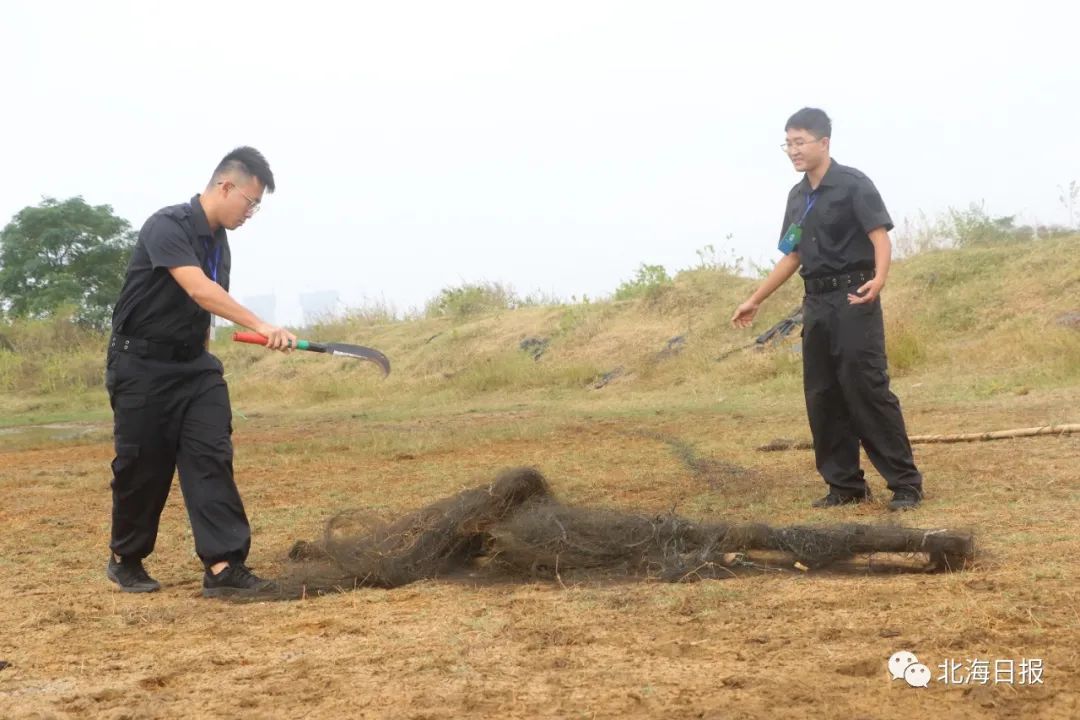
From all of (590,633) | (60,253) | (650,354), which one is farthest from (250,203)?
(60,253)

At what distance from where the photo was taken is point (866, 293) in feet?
18.9

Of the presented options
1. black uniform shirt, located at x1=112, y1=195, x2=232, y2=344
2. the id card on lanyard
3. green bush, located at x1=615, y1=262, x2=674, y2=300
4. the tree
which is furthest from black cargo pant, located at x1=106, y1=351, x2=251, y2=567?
the tree

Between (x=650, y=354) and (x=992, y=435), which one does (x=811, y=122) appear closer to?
(x=992, y=435)

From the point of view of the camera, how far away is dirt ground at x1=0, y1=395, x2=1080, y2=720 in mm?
2844

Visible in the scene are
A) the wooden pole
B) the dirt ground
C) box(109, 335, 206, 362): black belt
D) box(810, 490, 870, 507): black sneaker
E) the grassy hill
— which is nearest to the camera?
the dirt ground

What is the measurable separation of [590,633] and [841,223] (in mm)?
3163

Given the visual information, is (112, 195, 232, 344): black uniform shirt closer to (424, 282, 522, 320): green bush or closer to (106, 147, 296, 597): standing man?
(106, 147, 296, 597): standing man

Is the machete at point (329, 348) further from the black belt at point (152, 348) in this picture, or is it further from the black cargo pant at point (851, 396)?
the black cargo pant at point (851, 396)

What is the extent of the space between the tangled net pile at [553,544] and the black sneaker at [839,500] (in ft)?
5.47

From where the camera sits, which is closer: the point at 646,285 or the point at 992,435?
the point at 992,435

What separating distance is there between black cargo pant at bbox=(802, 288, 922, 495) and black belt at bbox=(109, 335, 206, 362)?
312 centimetres

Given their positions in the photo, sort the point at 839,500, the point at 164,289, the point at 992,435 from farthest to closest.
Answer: the point at 992,435 < the point at 839,500 < the point at 164,289

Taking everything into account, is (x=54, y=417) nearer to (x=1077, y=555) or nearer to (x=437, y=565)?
(x=437, y=565)

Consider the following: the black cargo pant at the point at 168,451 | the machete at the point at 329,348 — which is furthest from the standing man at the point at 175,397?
the machete at the point at 329,348
